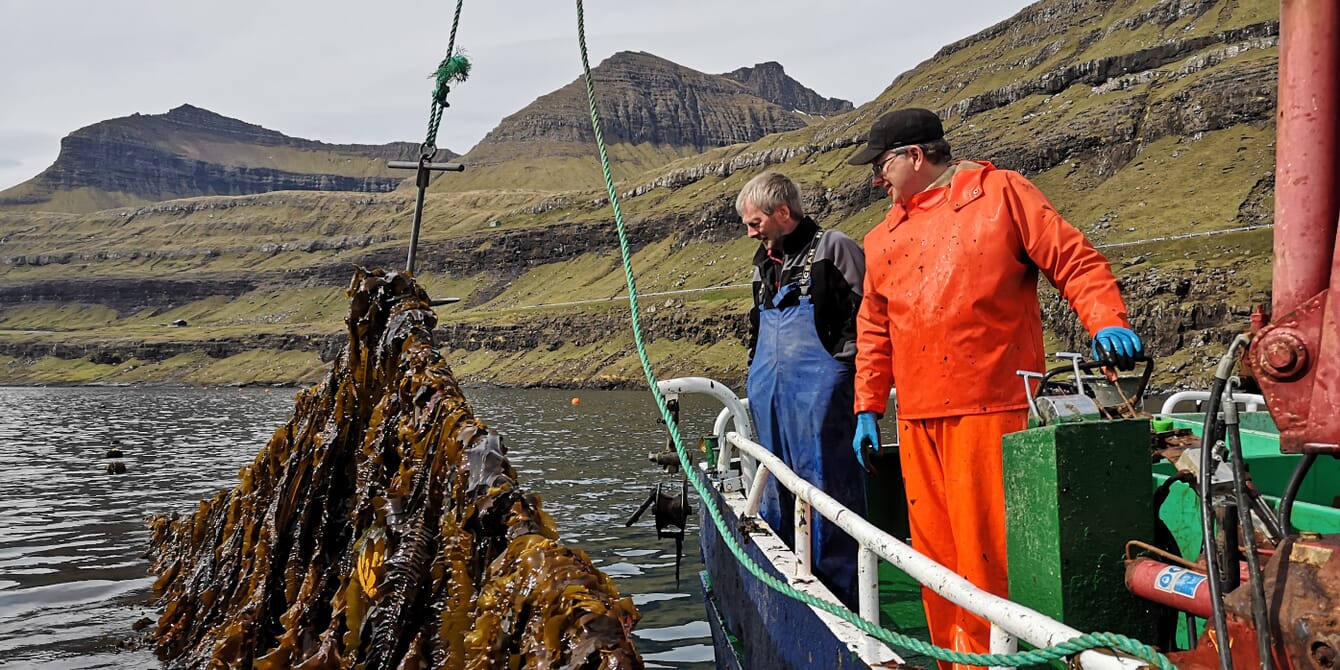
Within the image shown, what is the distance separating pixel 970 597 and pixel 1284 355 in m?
0.89

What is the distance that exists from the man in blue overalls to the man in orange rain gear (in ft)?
2.48

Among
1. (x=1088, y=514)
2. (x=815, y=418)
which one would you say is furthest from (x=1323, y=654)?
(x=815, y=418)

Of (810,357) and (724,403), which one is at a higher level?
(810,357)

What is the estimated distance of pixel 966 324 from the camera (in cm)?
366

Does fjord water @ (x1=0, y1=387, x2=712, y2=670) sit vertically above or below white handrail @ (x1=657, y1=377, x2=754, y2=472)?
below

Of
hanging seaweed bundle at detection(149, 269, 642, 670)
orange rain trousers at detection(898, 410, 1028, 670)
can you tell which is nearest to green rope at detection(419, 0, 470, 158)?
hanging seaweed bundle at detection(149, 269, 642, 670)

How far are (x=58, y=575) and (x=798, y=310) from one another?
11485 mm

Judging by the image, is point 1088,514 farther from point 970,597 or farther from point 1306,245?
point 1306,245

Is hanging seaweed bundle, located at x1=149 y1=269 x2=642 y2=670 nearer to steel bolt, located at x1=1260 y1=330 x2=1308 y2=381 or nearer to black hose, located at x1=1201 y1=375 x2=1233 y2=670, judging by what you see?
black hose, located at x1=1201 y1=375 x2=1233 y2=670

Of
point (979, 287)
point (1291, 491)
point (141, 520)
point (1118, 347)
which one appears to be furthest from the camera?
point (141, 520)

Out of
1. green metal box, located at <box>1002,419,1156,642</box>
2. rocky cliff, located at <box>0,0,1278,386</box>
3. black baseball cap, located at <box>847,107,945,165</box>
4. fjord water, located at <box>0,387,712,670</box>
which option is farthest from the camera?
rocky cliff, located at <box>0,0,1278,386</box>

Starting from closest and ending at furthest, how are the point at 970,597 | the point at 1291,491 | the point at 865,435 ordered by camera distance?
1. the point at 1291,491
2. the point at 970,597
3. the point at 865,435

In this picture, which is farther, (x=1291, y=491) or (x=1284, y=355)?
(x=1291, y=491)

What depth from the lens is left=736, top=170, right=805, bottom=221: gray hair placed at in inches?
200
